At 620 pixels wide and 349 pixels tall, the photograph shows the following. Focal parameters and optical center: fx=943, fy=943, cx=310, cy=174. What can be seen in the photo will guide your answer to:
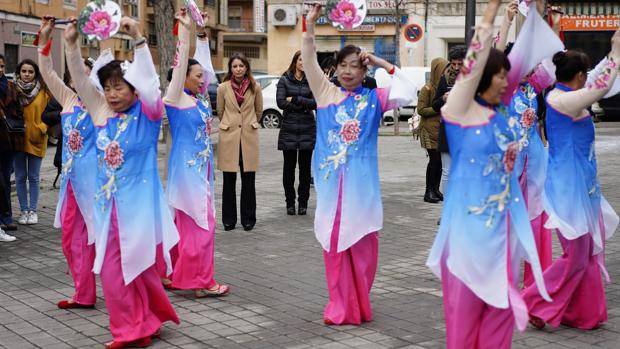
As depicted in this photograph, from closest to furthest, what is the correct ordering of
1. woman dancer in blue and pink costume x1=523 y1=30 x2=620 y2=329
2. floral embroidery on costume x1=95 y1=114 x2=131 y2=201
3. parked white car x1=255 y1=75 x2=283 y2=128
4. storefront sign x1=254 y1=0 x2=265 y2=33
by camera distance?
1. floral embroidery on costume x1=95 y1=114 x2=131 y2=201
2. woman dancer in blue and pink costume x1=523 y1=30 x2=620 y2=329
3. parked white car x1=255 y1=75 x2=283 y2=128
4. storefront sign x1=254 y1=0 x2=265 y2=33

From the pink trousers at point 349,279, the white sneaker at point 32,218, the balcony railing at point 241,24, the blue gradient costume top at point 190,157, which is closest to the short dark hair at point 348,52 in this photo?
the pink trousers at point 349,279

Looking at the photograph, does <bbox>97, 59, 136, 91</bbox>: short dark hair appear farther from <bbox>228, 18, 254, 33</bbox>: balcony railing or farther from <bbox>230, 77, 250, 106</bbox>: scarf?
<bbox>228, 18, 254, 33</bbox>: balcony railing

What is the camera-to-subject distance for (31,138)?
413 inches

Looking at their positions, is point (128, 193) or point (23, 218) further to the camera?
point (23, 218)

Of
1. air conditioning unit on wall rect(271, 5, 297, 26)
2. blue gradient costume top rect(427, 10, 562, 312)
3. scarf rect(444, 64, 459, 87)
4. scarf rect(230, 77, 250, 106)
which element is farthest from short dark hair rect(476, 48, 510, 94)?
air conditioning unit on wall rect(271, 5, 297, 26)

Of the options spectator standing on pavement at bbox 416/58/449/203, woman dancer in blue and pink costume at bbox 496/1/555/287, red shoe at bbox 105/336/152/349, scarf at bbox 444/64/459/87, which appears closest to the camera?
red shoe at bbox 105/336/152/349

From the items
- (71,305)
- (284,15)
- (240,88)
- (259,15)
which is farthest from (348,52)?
(259,15)

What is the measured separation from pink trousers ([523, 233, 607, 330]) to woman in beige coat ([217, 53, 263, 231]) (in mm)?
4655

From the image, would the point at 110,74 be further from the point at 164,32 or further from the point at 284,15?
the point at 284,15

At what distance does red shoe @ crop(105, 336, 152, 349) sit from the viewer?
19.0ft

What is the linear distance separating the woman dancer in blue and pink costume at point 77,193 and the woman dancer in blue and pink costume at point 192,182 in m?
0.67

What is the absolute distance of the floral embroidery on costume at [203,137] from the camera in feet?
24.7

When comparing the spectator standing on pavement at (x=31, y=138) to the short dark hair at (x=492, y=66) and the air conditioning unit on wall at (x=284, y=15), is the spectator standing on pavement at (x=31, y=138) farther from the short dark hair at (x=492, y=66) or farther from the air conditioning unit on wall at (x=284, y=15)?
the air conditioning unit on wall at (x=284, y=15)

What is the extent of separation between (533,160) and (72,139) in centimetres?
350
